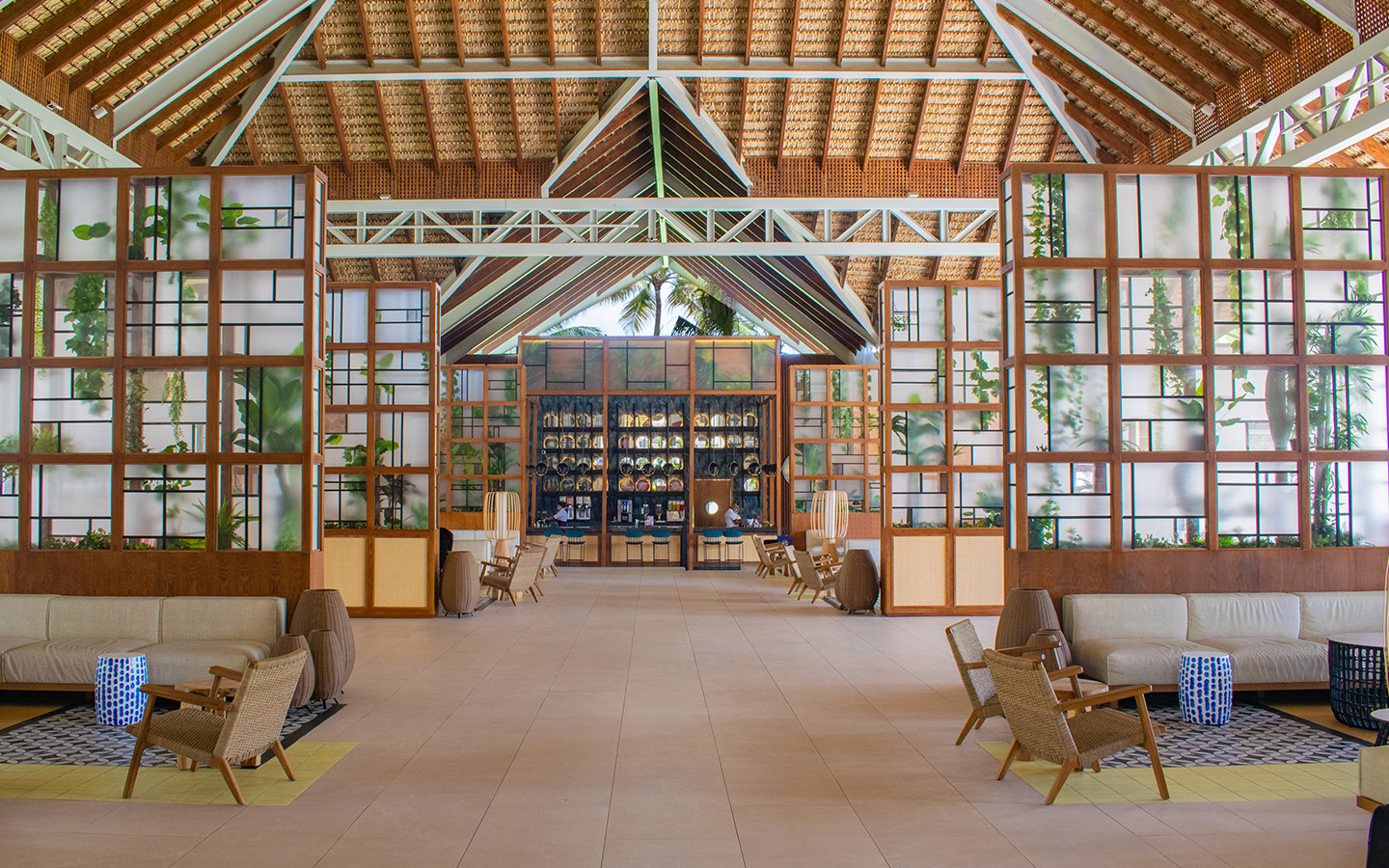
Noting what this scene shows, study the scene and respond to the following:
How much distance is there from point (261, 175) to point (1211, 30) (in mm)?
8099

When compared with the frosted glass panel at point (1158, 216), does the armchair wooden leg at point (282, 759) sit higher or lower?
lower

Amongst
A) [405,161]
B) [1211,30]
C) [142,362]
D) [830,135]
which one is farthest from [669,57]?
[142,362]

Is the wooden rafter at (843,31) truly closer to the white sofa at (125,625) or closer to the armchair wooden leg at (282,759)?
the white sofa at (125,625)

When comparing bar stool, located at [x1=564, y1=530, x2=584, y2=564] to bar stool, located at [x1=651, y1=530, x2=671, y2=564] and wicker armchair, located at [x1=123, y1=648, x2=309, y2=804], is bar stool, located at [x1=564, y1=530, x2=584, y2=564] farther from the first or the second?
wicker armchair, located at [x1=123, y1=648, x2=309, y2=804]

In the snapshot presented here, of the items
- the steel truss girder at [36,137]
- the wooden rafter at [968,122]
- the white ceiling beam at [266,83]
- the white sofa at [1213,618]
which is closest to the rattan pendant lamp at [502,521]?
the white ceiling beam at [266,83]

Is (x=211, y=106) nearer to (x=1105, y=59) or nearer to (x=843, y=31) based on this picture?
(x=843, y=31)

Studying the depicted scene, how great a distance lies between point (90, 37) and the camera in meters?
8.88

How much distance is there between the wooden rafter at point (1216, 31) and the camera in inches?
339

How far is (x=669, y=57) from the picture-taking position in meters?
11.8

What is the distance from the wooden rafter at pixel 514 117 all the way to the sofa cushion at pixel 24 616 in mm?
8044

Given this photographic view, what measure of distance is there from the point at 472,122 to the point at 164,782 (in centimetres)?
991

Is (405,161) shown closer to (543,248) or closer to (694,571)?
(543,248)

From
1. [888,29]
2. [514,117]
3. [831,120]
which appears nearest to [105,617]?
[514,117]

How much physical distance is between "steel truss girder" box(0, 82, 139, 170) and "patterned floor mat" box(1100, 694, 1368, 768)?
30.5 ft
